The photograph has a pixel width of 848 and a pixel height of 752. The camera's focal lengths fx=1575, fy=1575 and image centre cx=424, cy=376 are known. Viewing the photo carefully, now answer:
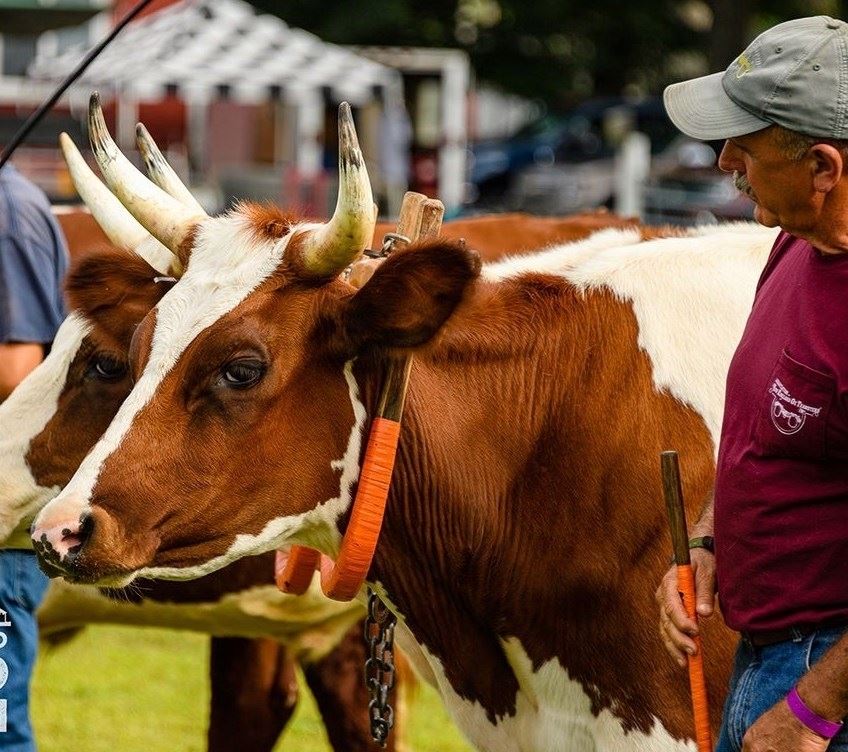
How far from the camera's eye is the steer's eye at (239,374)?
316cm

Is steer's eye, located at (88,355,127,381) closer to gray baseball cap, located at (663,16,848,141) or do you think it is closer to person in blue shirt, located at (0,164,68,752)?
person in blue shirt, located at (0,164,68,752)

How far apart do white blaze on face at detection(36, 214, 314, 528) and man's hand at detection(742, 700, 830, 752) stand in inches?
52.1

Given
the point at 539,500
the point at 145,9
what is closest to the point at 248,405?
the point at 539,500

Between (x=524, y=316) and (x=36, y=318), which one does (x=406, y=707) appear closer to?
(x=36, y=318)

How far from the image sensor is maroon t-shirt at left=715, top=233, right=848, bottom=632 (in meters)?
2.53

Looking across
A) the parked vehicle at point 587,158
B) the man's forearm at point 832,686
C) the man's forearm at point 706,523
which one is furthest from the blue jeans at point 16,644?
the parked vehicle at point 587,158

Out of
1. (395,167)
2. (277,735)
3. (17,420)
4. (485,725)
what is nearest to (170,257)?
(17,420)

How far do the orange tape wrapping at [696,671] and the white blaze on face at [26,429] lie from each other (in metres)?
1.97

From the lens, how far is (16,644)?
14.5ft

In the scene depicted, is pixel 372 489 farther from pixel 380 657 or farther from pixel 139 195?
pixel 139 195

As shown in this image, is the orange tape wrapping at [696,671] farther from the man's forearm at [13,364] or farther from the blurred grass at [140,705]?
the blurred grass at [140,705]

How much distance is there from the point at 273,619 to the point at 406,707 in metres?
0.70

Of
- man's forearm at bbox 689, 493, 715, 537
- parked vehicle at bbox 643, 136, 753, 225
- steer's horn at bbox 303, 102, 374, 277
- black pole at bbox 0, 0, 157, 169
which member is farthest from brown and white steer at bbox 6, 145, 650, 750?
parked vehicle at bbox 643, 136, 753, 225

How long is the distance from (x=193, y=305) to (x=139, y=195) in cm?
51
